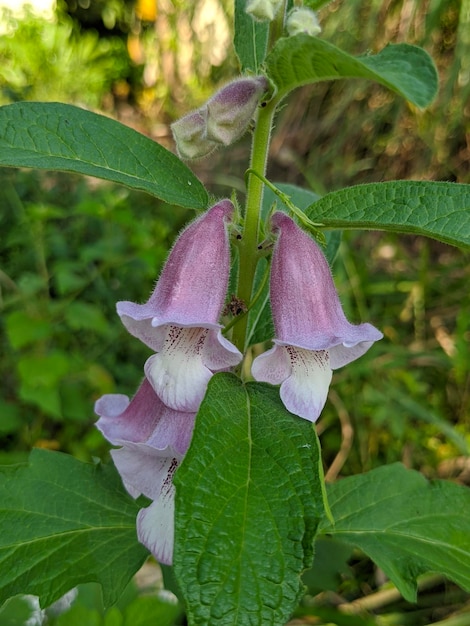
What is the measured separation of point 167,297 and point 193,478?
239 mm

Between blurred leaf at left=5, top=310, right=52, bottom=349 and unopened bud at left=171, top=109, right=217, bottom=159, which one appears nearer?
unopened bud at left=171, top=109, right=217, bottom=159

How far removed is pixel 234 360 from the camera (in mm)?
779

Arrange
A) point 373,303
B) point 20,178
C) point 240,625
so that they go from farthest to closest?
point 373,303 → point 20,178 → point 240,625

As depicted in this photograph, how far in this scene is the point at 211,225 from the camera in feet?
2.68

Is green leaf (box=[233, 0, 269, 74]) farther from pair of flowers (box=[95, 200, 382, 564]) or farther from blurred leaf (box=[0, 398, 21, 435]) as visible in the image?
blurred leaf (box=[0, 398, 21, 435])

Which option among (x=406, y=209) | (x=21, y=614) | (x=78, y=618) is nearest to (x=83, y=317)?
(x=21, y=614)

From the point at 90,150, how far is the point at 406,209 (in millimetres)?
401

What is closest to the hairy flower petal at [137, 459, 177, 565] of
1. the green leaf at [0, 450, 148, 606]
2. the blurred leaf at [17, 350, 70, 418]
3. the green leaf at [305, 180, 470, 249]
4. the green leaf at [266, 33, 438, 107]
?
the green leaf at [0, 450, 148, 606]

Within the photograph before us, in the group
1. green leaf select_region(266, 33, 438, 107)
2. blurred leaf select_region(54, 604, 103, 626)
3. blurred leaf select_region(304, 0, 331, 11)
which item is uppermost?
blurred leaf select_region(304, 0, 331, 11)

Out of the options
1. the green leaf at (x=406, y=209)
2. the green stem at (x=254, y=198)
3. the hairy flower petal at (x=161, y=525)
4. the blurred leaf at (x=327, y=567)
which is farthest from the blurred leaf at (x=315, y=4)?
the blurred leaf at (x=327, y=567)

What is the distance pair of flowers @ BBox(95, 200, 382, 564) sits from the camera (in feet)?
2.54

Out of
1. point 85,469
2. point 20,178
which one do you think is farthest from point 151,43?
point 85,469

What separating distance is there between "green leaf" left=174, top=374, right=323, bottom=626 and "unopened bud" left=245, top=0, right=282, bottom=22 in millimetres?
466

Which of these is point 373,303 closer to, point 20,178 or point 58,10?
point 20,178
